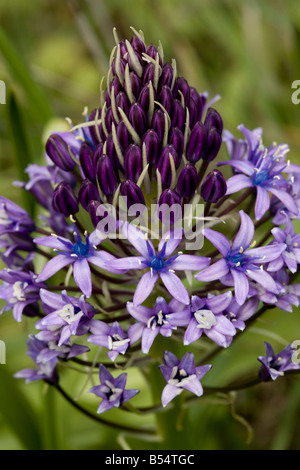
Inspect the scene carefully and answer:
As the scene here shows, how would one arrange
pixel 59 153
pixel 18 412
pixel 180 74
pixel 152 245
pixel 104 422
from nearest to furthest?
pixel 152 245 < pixel 59 153 < pixel 104 422 < pixel 18 412 < pixel 180 74

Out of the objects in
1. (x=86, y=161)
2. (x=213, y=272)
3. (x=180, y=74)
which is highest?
(x=180, y=74)

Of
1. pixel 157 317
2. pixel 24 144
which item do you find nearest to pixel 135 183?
pixel 157 317

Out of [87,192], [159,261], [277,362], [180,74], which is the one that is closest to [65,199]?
[87,192]

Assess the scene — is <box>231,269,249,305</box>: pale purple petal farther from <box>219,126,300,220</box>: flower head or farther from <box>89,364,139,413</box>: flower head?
<box>89,364,139,413</box>: flower head

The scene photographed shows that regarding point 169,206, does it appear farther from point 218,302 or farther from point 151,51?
point 151,51

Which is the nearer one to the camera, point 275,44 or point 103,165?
point 103,165

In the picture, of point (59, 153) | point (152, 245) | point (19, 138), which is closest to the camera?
point (152, 245)

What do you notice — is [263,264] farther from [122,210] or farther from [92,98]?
[92,98]
